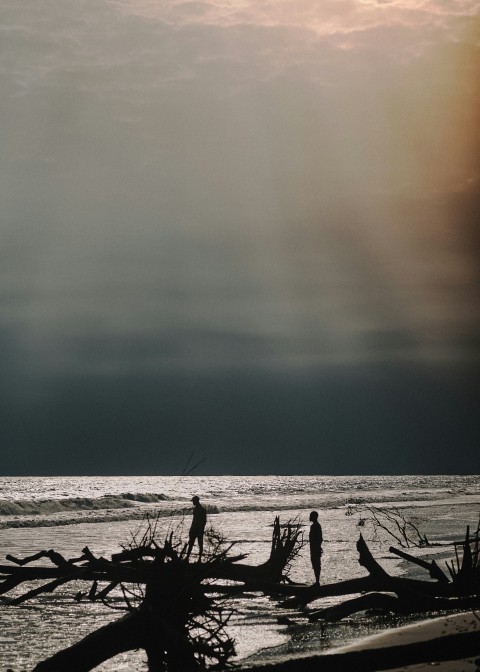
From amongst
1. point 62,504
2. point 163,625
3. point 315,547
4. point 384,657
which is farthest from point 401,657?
point 62,504

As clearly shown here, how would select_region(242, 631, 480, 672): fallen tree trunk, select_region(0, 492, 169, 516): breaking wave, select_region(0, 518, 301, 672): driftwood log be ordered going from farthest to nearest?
1. select_region(0, 492, 169, 516): breaking wave
2. select_region(0, 518, 301, 672): driftwood log
3. select_region(242, 631, 480, 672): fallen tree trunk

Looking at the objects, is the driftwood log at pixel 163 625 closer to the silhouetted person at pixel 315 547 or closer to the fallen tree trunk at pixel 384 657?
the fallen tree trunk at pixel 384 657

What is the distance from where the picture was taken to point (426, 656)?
6.14 metres

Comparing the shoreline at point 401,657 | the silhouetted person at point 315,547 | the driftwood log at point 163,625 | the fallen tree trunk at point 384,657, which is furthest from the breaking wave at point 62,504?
the fallen tree trunk at point 384,657

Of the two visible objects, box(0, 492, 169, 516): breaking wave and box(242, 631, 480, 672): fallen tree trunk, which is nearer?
box(242, 631, 480, 672): fallen tree trunk

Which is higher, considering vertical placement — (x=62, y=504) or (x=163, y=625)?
(x=62, y=504)

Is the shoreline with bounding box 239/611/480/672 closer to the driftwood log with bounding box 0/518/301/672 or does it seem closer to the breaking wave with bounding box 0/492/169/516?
the driftwood log with bounding box 0/518/301/672

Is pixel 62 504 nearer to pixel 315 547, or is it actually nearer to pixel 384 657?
pixel 315 547

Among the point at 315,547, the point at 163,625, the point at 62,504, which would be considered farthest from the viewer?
the point at 62,504

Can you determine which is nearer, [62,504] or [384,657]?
[384,657]

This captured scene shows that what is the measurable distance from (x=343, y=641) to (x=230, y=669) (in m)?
3.29

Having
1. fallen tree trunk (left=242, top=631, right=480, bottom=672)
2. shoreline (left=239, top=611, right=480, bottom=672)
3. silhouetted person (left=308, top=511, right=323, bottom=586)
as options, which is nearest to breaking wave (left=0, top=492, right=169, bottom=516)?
silhouetted person (left=308, top=511, right=323, bottom=586)

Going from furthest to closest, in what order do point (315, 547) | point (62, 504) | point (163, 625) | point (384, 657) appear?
point (62, 504)
point (315, 547)
point (163, 625)
point (384, 657)

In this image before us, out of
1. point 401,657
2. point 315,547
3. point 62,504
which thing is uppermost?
point 62,504
